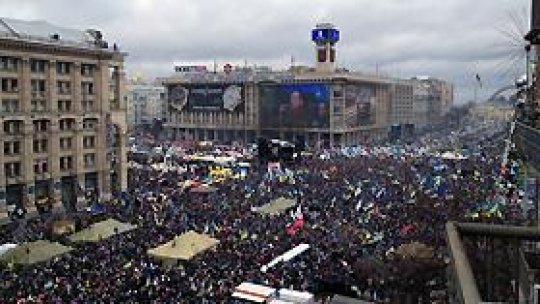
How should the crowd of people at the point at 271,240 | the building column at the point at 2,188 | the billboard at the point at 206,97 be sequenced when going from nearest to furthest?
1. the crowd of people at the point at 271,240
2. the building column at the point at 2,188
3. the billboard at the point at 206,97

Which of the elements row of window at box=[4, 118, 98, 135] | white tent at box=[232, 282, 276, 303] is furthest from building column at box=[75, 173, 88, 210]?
white tent at box=[232, 282, 276, 303]

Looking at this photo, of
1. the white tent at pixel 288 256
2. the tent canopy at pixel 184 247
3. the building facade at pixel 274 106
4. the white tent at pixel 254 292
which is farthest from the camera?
the building facade at pixel 274 106

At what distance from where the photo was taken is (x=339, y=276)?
31.0 m

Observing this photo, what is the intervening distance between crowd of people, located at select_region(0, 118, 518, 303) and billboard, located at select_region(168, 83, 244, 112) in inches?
3466

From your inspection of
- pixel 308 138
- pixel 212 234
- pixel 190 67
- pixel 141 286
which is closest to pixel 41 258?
pixel 141 286

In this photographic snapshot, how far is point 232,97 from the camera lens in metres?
155

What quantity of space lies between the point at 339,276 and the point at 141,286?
30.8ft

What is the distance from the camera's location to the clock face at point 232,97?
15362cm

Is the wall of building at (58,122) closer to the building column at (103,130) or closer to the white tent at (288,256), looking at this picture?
the building column at (103,130)

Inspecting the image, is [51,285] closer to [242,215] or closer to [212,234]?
[212,234]

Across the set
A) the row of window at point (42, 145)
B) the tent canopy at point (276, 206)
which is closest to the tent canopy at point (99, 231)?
the tent canopy at point (276, 206)

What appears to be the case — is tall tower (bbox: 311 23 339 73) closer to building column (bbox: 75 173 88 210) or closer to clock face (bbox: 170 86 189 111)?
clock face (bbox: 170 86 189 111)

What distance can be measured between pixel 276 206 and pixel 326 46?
105 meters

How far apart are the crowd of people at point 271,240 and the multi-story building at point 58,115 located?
5582 millimetres
